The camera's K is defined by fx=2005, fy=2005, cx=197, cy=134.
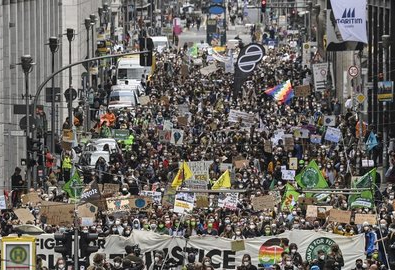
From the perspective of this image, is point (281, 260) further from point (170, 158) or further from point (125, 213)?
point (170, 158)

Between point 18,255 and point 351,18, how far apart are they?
2557cm

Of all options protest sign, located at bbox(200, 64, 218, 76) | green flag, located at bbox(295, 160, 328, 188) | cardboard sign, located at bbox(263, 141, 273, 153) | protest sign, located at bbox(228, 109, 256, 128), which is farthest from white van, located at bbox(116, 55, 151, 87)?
green flag, located at bbox(295, 160, 328, 188)

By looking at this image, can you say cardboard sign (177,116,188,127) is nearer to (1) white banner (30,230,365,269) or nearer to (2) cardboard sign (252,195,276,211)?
(2) cardboard sign (252,195,276,211)

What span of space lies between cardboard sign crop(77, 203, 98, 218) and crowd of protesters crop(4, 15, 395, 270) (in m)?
0.39

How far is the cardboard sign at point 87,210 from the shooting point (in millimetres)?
41969

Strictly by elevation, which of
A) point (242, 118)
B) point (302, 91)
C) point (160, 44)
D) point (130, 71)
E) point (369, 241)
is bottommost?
point (369, 241)

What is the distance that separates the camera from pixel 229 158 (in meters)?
55.7

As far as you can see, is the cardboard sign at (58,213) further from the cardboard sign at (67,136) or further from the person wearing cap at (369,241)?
the cardboard sign at (67,136)

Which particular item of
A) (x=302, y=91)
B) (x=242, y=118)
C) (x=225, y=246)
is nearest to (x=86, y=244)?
(x=225, y=246)

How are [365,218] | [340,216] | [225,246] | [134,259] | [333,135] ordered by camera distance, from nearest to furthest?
[134,259], [225,246], [365,218], [340,216], [333,135]

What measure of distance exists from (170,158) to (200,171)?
8606 millimetres

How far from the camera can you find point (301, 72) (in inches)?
3639

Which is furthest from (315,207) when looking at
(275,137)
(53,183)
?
(275,137)

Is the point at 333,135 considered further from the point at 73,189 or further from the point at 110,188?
the point at 73,189
